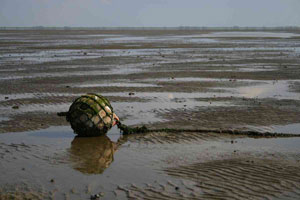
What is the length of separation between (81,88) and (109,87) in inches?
51.8

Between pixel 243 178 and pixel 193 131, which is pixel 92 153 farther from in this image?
pixel 243 178

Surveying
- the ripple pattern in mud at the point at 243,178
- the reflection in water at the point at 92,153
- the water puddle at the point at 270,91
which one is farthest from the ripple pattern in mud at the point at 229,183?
the water puddle at the point at 270,91

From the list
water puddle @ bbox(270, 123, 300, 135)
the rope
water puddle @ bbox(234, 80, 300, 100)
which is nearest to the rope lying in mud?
the rope

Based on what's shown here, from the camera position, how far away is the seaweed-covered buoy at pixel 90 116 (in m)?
11.6

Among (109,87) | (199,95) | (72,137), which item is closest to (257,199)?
(72,137)

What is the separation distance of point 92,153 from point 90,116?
1227 mm

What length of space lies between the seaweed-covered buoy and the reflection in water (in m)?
0.24

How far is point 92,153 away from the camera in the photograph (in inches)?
422

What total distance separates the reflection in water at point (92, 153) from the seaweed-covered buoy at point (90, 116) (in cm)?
24

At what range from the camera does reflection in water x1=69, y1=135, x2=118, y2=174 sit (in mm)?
9711

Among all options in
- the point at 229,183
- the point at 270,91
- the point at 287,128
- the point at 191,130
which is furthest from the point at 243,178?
the point at 270,91

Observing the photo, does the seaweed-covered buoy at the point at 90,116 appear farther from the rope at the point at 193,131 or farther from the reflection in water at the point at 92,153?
the rope at the point at 193,131

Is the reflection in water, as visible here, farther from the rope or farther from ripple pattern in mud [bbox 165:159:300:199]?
ripple pattern in mud [bbox 165:159:300:199]

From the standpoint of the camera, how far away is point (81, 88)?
21.0 metres
